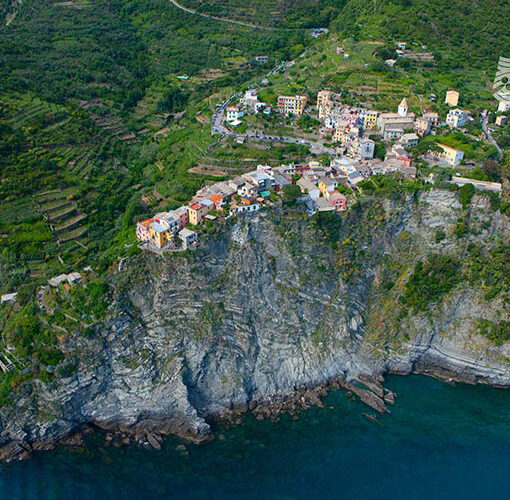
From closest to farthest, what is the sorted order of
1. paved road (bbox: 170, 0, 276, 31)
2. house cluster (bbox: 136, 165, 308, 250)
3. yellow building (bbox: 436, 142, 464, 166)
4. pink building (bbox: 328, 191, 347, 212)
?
house cluster (bbox: 136, 165, 308, 250)
pink building (bbox: 328, 191, 347, 212)
yellow building (bbox: 436, 142, 464, 166)
paved road (bbox: 170, 0, 276, 31)

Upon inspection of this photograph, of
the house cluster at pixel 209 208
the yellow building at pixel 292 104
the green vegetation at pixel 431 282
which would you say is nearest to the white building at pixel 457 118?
the yellow building at pixel 292 104

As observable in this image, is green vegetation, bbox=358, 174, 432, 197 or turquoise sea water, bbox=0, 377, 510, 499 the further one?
green vegetation, bbox=358, 174, 432, 197

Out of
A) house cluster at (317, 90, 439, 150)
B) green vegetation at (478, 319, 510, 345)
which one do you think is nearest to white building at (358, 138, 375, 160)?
house cluster at (317, 90, 439, 150)

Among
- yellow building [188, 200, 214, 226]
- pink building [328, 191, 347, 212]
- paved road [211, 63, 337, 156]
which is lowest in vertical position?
yellow building [188, 200, 214, 226]

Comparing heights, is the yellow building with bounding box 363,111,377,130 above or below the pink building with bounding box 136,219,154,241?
above

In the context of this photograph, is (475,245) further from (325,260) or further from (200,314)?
(200,314)

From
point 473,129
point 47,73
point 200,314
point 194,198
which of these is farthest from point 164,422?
point 47,73

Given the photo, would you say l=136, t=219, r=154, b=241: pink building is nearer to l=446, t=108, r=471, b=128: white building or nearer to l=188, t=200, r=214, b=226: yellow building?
l=188, t=200, r=214, b=226: yellow building
